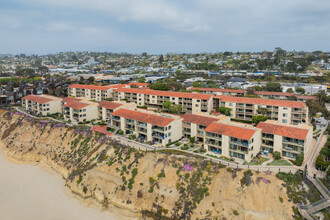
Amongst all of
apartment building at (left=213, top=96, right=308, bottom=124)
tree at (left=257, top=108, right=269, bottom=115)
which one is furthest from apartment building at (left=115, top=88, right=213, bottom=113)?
tree at (left=257, top=108, right=269, bottom=115)

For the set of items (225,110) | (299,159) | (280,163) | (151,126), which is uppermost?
(225,110)

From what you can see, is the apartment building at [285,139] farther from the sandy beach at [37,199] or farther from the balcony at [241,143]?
the sandy beach at [37,199]

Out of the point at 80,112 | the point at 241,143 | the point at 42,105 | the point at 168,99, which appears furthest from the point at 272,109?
the point at 42,105

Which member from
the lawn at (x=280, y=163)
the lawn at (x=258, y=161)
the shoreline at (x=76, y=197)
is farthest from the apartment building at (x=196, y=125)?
the shoreline at (x=76, y=197)

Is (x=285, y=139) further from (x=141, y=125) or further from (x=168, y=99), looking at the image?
(x=168, y=99)

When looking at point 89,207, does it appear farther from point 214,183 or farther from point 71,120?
point 71,120

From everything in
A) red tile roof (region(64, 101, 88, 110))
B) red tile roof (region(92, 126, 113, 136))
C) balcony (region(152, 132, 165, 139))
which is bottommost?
red tile roof (region(92, 126, 113, 136))

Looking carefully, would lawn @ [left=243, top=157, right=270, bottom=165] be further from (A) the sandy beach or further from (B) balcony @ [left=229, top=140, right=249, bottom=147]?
(A) the sandy beach

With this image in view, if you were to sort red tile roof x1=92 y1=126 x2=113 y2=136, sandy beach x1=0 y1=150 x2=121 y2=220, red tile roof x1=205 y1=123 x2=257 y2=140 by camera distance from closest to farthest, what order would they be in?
sandy beach x1=0 y1=150 x2=121 y2=220, red tile roof x1=205 y1=123 x2=257 y2=140, red tile roof x1=92 y1=126 x2=113 y2=136
